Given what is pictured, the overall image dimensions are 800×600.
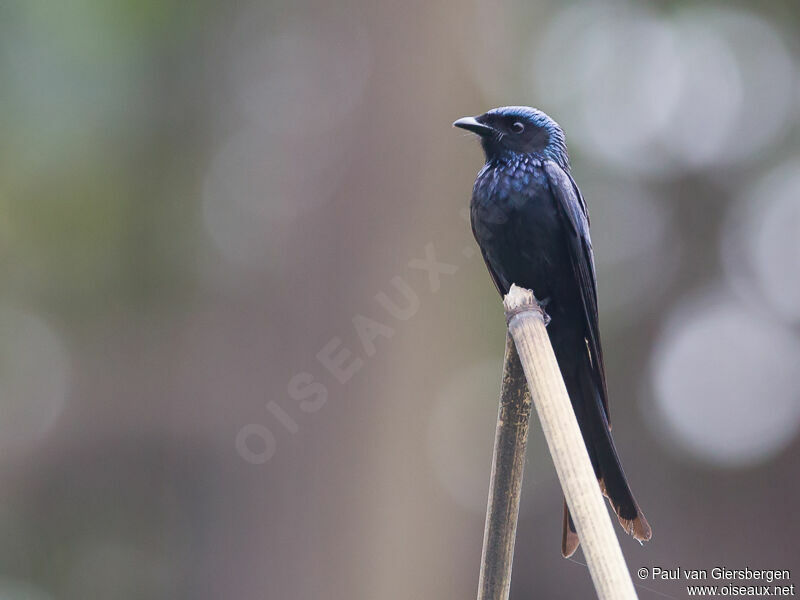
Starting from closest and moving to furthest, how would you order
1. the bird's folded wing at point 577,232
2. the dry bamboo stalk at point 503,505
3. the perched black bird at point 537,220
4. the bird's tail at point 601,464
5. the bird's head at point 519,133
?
the dry bamboo stalk at point 503,505, the bird's tail at point 601,464, the bird's folded wing at point 577,232, the perched black bird at point 537,220, the bird's head at point 519,133

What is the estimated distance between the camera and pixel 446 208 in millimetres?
3508

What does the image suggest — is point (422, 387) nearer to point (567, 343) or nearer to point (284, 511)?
point (284, 511)

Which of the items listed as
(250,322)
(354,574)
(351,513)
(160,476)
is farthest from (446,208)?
(160,476)

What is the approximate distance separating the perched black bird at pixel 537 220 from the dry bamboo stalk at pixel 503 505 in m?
0.93

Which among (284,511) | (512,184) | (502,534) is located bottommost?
(284,511)

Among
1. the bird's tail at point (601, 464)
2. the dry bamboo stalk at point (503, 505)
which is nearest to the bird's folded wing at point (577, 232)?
the bird's tail at point (601, 464)

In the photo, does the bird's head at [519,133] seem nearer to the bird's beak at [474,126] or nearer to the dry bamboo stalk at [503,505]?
the bird's beak at [474,126]

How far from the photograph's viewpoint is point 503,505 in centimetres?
104

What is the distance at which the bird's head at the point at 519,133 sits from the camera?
2.40 metres

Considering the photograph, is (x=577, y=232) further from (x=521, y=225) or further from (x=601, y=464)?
(x=601, y=464)

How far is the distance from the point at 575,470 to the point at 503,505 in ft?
0.50

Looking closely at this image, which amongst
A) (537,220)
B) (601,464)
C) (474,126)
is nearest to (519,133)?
(474,126)

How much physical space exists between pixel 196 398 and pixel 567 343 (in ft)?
7.74

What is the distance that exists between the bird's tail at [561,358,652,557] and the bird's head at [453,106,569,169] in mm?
770
